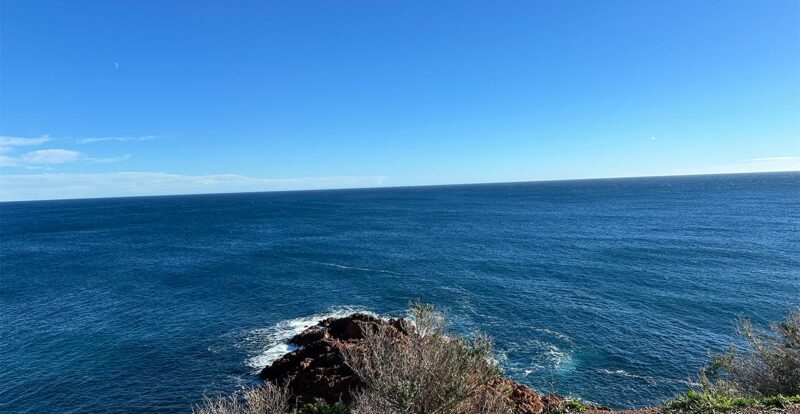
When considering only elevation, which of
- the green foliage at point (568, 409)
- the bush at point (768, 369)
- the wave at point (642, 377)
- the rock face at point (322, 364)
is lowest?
the wave at point (642, 377)

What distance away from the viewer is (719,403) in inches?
800

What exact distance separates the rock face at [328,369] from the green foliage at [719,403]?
7876 millimetres

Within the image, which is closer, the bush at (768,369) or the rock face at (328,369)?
the bush at (768,369)

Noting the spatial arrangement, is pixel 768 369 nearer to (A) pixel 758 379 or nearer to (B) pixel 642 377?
(A) pixel 758 379

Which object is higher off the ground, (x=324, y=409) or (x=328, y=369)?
(x=324, y=409)

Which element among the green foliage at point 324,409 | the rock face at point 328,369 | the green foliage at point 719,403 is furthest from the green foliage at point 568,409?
the green foliage at point 324,409

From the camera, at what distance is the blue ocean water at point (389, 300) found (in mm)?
36469

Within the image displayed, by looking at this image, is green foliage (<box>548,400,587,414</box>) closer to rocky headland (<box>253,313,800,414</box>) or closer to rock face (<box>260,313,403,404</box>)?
rocky headland (<box>253,313,800,414</box>)

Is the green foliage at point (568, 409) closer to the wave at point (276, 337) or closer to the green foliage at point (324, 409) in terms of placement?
the green foliage at point (324, 409)

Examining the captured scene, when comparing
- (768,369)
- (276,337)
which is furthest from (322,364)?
(768,369)

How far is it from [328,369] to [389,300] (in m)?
23.0

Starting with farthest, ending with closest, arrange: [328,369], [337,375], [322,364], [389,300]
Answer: [389,300], [322,364], [328,369], [337,375]

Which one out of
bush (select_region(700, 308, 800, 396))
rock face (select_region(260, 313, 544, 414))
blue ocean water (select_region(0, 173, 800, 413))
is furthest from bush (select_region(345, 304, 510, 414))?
blue ocean water (select_region(0, 173, 800, 413))

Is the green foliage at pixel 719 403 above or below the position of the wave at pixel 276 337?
above
